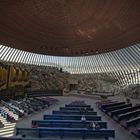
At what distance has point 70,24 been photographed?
985 inches

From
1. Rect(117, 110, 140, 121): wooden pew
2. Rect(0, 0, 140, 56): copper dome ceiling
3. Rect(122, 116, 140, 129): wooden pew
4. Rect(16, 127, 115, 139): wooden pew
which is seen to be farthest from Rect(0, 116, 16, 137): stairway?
Rect(0, 0, 140, 56): copper dome ceiling

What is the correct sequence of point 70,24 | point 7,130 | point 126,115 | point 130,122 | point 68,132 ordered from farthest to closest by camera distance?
point 70,24 → point 126,115 → point 130,122 → point 7,130 → point 68,132

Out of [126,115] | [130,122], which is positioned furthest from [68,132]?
[126,115]

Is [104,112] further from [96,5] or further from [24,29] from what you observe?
[24,29]

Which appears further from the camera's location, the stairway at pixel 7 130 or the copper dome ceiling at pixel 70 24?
the copper dome ceiling at pixel 70 24

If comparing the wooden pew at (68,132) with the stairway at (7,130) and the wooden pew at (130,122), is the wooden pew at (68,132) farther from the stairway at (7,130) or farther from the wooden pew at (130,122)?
the wooden pew at (130,122)

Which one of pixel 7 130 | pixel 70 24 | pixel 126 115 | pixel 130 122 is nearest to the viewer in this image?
pixel 7 130

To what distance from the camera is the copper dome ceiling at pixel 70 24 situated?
1998 cm

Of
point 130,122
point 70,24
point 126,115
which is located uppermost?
point 70,24

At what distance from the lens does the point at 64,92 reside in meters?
38.2

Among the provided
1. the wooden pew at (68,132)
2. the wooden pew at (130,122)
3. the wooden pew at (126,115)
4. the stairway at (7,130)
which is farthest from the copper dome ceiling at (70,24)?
the wooden pew at (68,132)

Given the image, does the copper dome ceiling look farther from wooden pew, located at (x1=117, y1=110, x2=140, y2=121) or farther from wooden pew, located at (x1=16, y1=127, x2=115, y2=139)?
wooden pew, located at (x1=16, y1=127, x2=115, y2=139)

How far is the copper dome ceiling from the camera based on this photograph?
19984mm

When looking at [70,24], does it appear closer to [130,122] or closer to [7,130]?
[130,122]
